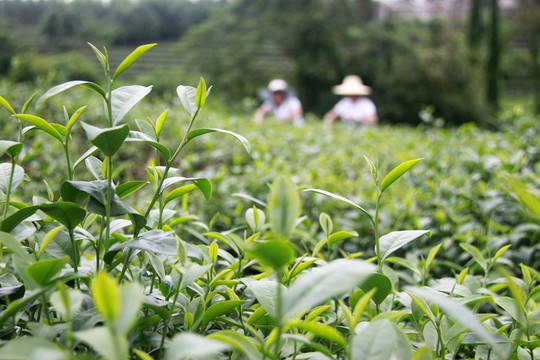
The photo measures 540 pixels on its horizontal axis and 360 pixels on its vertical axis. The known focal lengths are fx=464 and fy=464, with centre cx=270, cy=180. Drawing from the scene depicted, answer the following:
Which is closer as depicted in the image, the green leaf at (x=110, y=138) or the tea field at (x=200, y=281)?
the tea field at (x=200, y=281)

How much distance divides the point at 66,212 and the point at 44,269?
15 centimetres

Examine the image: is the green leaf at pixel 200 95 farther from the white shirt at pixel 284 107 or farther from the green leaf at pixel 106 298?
the white shirt at pixel 284 107

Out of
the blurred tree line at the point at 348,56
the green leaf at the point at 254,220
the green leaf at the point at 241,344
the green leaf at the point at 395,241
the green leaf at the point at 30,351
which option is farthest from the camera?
the blurred tree line at the point at 348,56

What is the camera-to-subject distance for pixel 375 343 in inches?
20.7

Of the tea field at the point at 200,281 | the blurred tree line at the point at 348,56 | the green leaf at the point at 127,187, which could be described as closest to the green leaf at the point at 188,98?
the tea field at the point at 200,281

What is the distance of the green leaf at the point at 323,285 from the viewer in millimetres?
438

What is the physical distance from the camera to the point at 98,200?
0.71 metres

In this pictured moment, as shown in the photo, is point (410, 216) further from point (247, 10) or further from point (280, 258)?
point (247, 10)

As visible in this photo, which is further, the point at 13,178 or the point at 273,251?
the point at 13,178

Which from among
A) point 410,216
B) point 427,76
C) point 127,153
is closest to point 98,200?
point 410,216

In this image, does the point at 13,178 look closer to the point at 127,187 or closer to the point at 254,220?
the point at 127,187

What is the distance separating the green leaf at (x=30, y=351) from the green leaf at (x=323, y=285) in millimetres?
205

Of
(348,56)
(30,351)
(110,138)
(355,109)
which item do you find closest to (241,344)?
(30,351)

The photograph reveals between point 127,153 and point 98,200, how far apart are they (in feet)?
8.08
